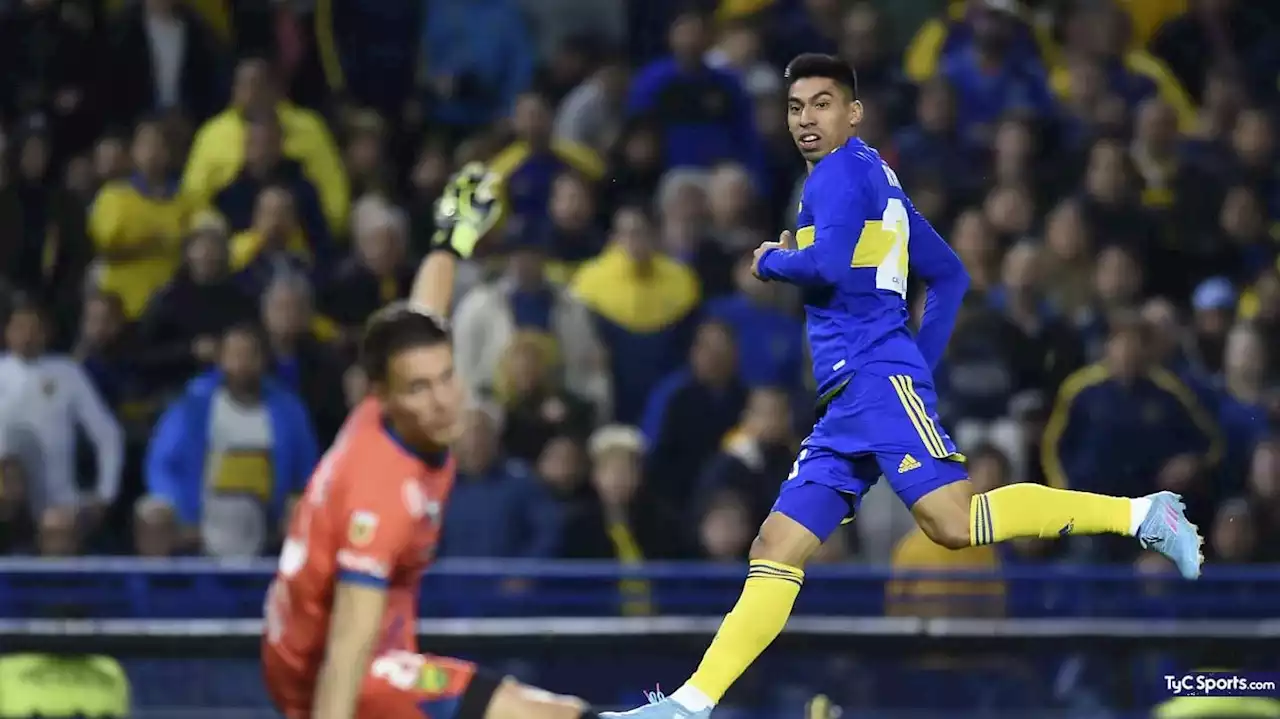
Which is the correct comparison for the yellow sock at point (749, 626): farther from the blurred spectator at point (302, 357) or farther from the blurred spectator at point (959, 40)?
the blurred spectator at point (959, 40)

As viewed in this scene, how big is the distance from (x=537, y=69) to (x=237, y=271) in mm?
2699

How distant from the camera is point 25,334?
35.4 ft

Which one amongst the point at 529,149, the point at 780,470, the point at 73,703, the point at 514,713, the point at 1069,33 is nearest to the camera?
the point at 514,713

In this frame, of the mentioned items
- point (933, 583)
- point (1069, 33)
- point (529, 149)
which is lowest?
point (933, 583)

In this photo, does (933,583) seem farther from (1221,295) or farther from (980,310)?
(1221,295)

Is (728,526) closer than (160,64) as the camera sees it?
Yes

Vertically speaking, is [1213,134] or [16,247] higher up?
[1213,134]

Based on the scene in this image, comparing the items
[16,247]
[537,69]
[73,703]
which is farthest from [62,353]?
[537,69]

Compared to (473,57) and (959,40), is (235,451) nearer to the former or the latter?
(473,57)

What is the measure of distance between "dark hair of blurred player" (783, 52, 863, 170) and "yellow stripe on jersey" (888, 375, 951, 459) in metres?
0.69

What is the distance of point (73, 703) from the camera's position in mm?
9227

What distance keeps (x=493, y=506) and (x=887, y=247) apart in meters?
3.73

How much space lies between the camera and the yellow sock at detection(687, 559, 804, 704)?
6723 millimetres

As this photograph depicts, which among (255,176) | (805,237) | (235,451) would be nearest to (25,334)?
(235,451)
